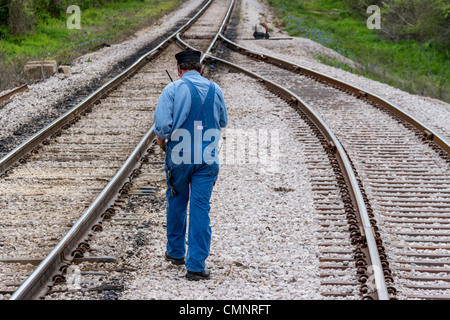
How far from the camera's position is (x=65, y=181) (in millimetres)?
7883

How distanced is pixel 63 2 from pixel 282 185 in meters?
27.9

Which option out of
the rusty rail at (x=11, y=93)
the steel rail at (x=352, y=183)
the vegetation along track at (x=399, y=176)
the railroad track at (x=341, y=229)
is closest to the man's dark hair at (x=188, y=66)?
the railroad track at (x=341, y=229)

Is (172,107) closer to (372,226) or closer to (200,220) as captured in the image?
(200,220)

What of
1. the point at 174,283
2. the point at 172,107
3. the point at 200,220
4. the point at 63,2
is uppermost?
the point at 63,2

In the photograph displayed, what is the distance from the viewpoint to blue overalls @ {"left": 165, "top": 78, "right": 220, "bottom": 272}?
5.20 metres

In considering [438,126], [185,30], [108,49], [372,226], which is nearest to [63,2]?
[185,30]

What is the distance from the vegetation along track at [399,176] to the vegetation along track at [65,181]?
2981mm

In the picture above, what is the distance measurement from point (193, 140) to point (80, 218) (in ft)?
5.68

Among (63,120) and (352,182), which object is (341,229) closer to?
(352,182)

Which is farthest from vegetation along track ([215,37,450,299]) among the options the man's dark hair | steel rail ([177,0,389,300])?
the man's dark hair

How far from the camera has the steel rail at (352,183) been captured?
5073 mm

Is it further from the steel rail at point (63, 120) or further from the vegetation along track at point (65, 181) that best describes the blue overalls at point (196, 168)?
the steel rail at point (63, 120)

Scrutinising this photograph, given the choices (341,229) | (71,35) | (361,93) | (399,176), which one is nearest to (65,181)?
(341,229)

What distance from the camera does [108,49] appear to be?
22.4m
